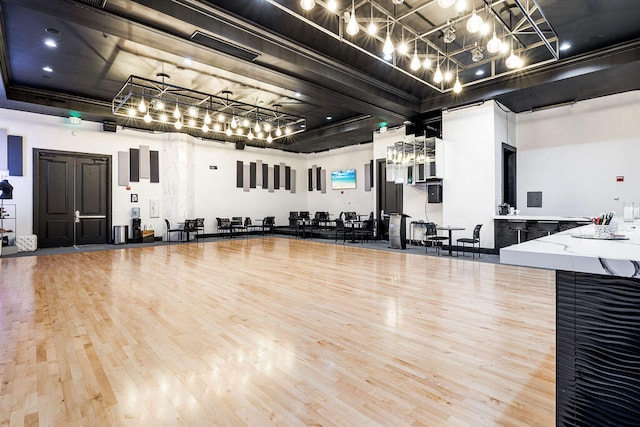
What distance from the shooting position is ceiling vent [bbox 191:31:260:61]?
16.3 feet

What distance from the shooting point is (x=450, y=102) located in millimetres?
8633

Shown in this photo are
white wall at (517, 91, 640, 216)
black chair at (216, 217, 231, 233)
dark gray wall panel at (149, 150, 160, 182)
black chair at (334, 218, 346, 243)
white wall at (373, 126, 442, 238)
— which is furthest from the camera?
black chair at (216, 217, 231, 233)

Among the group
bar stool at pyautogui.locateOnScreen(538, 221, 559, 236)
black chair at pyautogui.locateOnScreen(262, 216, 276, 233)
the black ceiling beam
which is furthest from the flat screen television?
bar stool at pyautogui.locateOnScreen(538, 221, 559, 236)

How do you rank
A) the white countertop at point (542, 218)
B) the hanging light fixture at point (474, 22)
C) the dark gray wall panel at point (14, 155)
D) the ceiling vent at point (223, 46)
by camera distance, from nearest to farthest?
the hanging light fixture at point (474, 22) < the ceiling vent at point (223, 46) < the white countertop at point (542, 218) < the dark gray wall panel at point (14, 155)

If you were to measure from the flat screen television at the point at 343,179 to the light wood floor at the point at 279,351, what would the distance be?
8685 mm

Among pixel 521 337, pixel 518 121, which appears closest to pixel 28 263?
pixel 521 337

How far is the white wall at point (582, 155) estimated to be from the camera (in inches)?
293

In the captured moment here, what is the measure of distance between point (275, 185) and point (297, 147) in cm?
202

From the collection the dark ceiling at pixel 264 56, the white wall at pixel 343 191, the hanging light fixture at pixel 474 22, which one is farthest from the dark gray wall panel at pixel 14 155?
the hanging light fixture at pixel 474 22

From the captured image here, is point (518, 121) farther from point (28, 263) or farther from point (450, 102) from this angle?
point (28, 263)

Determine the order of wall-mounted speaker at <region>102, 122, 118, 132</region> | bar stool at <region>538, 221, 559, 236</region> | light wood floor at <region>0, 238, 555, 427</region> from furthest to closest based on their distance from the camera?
wall-mounted speaker at <region>102, 122, 118, 132</region>
bar stool at <region>538, 221, 559, 236</region>
light wood floor at <region>0, 238, 555, 427</region>

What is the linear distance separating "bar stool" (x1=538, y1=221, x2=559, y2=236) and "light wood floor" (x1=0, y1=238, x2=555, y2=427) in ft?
7.38

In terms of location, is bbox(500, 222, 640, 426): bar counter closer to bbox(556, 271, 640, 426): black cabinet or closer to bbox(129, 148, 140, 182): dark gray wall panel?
bbox(556, 271, 640, 426): black cabinet

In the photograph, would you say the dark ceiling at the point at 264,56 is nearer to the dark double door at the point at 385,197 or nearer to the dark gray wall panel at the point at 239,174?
the dark double door at the point at 385,197
